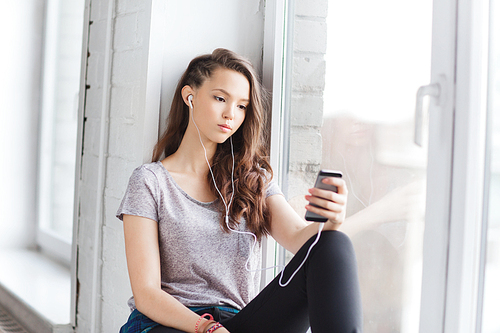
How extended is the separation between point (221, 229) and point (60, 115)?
171 cm

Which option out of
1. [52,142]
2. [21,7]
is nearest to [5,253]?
[52,142]

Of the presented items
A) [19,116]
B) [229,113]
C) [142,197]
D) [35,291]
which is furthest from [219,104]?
[19,116]

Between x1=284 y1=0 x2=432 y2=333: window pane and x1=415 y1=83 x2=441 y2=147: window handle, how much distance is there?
39 millimetres

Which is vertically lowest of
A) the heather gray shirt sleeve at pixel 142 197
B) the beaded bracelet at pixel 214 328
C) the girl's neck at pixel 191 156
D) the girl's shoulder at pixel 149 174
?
the beaded bracelet at pixel 214 328

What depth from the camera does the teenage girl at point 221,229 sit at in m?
0.91

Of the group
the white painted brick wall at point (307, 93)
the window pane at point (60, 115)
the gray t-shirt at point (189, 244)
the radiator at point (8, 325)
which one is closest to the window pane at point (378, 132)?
the white painted brick wall at point (307, 93)

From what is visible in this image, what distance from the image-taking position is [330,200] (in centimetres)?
90

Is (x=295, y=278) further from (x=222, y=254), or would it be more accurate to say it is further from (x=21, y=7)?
(x=21, y=7)

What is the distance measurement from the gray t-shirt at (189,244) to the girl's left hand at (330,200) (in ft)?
1.02

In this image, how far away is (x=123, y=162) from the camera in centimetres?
141

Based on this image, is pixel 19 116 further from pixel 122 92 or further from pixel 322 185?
pixel 322 185

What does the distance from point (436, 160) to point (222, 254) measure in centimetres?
57

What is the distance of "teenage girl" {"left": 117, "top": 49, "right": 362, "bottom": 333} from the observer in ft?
2.99

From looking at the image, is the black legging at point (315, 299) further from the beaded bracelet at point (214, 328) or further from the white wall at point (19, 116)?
the white wall at point (19, 116)
